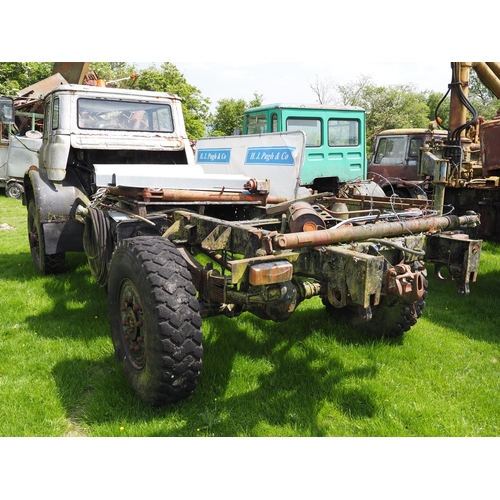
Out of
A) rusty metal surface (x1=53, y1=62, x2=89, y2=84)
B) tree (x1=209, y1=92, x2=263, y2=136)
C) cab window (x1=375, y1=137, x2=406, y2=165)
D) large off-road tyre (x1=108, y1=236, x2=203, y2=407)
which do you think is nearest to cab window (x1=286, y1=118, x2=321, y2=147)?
cab window (x1=375, y1=137, x2=406, y2=165)

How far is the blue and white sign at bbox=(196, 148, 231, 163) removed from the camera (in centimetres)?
592

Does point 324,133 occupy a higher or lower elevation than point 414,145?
higher

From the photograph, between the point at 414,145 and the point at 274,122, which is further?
the point at 414,145

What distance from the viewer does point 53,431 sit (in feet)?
9.77

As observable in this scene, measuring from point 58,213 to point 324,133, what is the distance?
5.65 m

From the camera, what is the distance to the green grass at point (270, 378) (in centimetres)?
303

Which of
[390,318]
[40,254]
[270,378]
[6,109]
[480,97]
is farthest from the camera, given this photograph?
[480,97]

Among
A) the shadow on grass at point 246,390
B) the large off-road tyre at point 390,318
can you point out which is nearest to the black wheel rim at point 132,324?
the shadow on grass at point 246,390

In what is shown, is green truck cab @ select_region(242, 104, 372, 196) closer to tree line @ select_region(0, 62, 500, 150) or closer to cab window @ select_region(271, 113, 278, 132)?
cab window @ select_region(271, 113, 278, 132)

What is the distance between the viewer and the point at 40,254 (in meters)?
5.97

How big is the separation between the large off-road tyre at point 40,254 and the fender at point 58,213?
149 millimetres

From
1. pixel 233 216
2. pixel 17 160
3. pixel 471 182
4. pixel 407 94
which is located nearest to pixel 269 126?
pixel 471 182

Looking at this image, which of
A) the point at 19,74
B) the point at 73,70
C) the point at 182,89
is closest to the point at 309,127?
the point at 73,70

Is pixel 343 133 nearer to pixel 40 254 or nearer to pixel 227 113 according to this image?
pixel 40 254
